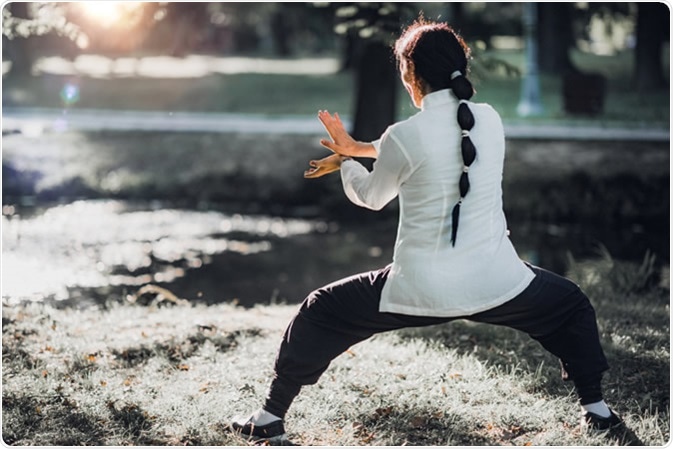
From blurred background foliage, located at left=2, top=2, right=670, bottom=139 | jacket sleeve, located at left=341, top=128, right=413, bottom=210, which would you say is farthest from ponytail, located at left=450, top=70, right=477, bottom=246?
blurred background foliage, located at left=2, top=2, right=670, bottom=139

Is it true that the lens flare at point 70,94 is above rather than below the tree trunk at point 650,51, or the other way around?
below

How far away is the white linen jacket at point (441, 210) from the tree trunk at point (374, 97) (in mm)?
11613

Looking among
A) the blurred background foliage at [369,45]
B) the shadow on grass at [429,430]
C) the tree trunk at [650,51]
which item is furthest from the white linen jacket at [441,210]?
the tree trunk at [650,51]

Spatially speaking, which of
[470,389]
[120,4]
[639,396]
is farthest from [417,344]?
[120,4]

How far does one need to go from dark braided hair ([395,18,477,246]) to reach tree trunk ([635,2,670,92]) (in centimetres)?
2118

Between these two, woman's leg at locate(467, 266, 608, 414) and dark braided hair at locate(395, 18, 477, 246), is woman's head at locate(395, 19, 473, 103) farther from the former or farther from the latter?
woman's leg at locate(467, 266, 608, 414)

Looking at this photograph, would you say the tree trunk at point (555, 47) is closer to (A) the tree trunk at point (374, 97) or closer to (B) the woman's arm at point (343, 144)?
(A) the tree trunk at point (374, 97)

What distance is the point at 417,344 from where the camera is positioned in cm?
629

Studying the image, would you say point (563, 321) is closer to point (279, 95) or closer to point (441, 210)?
point (441, 210)

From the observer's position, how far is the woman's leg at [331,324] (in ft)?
14.6

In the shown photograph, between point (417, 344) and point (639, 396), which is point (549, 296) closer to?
point (639, 396)

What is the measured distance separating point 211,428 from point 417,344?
1.84 meters

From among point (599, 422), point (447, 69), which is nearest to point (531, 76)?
point (599, 422)

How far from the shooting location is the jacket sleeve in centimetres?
420
